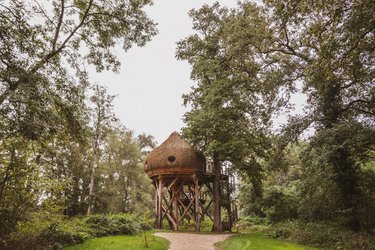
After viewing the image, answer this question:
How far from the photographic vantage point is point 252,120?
2086cm

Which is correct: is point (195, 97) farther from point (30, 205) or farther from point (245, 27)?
point (30, 205)

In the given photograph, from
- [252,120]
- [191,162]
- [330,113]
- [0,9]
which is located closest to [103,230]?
[191,162]

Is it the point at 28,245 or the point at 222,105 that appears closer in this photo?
the point at 28,245

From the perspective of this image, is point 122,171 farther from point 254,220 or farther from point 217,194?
point 254,220

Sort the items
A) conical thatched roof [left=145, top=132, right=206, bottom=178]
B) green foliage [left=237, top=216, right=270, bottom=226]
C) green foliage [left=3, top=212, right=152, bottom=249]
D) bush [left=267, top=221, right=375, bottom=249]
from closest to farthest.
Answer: green foliage [left=3, top=212, right=152, bottom=249], bush [left=267, top=221, right=375, bottom=249], conical thatched roof [left=145, top=132, right=206, bottom=178], green foliage [left=237, top=216, right=270, bottom=226]

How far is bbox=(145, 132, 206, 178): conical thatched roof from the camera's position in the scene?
70.0 feet

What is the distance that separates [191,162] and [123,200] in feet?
52.7

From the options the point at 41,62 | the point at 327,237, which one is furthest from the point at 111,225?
the point at 327,237

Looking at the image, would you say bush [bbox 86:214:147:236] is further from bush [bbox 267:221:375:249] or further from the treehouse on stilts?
bush [bbox 267:221:375:249]

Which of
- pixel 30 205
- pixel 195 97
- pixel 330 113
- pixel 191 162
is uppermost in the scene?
pixel 195 97

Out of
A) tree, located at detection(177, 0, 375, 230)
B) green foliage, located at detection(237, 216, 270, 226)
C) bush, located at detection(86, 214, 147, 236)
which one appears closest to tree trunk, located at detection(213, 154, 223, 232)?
tree, located at detection(177, 0, 375, 230)

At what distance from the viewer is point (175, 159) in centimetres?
2148

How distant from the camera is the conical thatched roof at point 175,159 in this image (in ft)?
70.0

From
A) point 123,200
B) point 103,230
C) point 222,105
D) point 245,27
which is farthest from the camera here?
point 123,200
